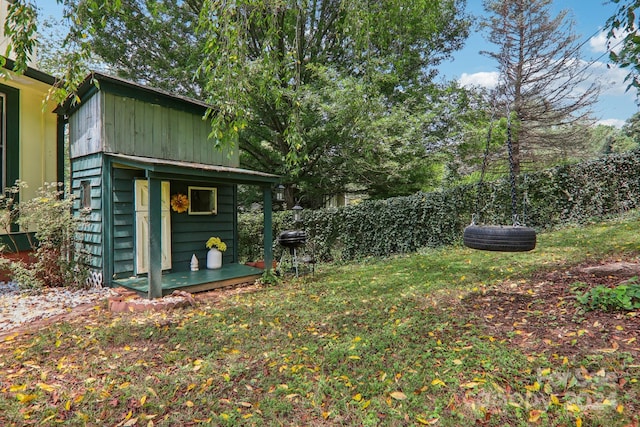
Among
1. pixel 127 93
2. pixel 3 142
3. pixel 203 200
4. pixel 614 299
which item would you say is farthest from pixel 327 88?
pixel 614 299

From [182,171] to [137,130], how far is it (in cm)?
156

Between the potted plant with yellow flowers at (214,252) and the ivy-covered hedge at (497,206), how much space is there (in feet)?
11.2

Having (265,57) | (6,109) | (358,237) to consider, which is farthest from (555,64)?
(6,109)

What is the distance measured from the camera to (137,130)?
229 inches

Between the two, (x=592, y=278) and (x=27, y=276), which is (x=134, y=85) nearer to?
(x=27, y=276)

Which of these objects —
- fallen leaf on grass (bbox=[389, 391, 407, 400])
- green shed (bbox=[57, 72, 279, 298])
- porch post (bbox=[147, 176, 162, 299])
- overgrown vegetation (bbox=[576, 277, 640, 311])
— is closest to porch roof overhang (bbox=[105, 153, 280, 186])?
green shed (bbox=[57, 72, 279, 298])

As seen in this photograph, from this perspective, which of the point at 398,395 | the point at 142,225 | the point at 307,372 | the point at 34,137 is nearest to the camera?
the point at 398,395

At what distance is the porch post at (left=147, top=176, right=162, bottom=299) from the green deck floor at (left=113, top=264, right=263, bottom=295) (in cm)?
22

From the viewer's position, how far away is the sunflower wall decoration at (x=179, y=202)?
20.2 ft

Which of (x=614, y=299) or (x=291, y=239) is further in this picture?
(x=291, y=239)

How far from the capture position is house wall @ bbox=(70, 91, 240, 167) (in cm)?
545

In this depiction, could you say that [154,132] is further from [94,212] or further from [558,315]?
[558,315]

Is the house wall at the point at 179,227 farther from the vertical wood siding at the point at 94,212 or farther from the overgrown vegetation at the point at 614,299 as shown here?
the overgrown vegetation at the point at 614,299

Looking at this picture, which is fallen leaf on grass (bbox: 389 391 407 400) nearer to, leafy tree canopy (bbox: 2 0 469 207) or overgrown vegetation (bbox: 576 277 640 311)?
overgrown vegetation (bbox: 576 277 640 311)
